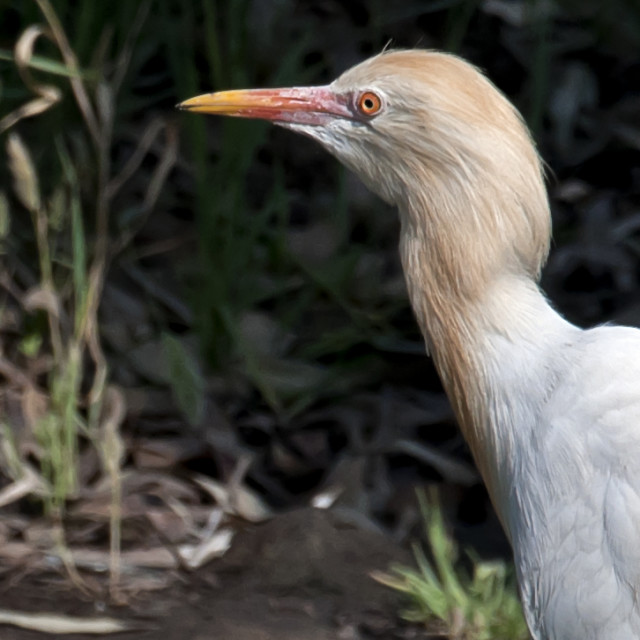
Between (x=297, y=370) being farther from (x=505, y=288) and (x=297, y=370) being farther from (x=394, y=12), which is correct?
(x=394, y=12)

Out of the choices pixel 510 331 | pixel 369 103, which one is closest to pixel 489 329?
pixel 510 331

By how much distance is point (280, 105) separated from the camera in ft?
9.79

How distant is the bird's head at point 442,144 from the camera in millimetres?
2715

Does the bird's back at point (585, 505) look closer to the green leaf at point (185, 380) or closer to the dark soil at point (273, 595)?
the dark soil at point (273, 595)

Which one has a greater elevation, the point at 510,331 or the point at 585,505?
the point at 510,331

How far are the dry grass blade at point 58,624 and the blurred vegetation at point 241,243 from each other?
220 millimetres

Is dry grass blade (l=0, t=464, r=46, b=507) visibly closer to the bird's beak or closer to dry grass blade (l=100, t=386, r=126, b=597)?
dry grass blade (l=100, t=386, r=126, b=597)

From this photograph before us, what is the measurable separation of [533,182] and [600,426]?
0.51 m

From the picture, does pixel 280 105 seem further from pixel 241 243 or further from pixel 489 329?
pixel 241 243

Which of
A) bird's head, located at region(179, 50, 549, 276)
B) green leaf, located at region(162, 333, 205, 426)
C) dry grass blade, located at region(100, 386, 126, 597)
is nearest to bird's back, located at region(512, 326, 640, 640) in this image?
bird's head, located at region(179, 50, 549, 276)

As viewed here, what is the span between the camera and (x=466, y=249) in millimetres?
2777

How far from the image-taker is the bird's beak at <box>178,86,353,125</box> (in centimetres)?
295

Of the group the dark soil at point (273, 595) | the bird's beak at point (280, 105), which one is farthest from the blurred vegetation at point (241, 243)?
the bird's beak at point (280, 105)

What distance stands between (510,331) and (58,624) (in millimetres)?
1314
